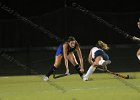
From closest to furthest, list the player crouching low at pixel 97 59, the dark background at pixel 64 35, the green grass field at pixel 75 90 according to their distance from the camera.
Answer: the green grass field at pixel 75 90, the player crouching low at pixel 97 59, the dark background at pixel 64 35

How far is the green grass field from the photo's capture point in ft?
34.7

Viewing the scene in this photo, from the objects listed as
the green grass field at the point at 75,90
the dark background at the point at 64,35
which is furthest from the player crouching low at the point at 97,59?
the dark background at the point at 64,35

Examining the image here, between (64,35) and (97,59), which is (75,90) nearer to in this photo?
(97,59)

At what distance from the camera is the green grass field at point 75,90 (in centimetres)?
1058

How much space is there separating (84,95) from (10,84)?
13.0 feet

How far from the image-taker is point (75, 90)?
38.5 ft

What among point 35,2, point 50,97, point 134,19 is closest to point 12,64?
point 134,19

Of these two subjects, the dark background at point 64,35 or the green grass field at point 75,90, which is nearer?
the green grass field at point 75,90

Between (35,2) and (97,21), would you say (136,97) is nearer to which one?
(97,21)

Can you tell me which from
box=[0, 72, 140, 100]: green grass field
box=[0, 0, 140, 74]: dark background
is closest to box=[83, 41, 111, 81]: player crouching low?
box=[0, 72, 140, 100]: green grass field

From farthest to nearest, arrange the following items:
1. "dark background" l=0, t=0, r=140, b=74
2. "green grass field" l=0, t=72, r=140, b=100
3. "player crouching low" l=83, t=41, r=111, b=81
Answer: "dark background" l=0, t=0, r=140, b=74 → "player crouching low" l=83, t=41, r=111, b=81 → "green grass field" l=0, t=72, r=140, b=100

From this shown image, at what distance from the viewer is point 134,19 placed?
19516mm

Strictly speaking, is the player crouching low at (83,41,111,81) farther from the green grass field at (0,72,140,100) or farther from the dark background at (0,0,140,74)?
the dark background at (0,0,140,74)

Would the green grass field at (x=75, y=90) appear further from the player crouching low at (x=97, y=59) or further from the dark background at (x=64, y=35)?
the dark background at (x=64, y=35)
